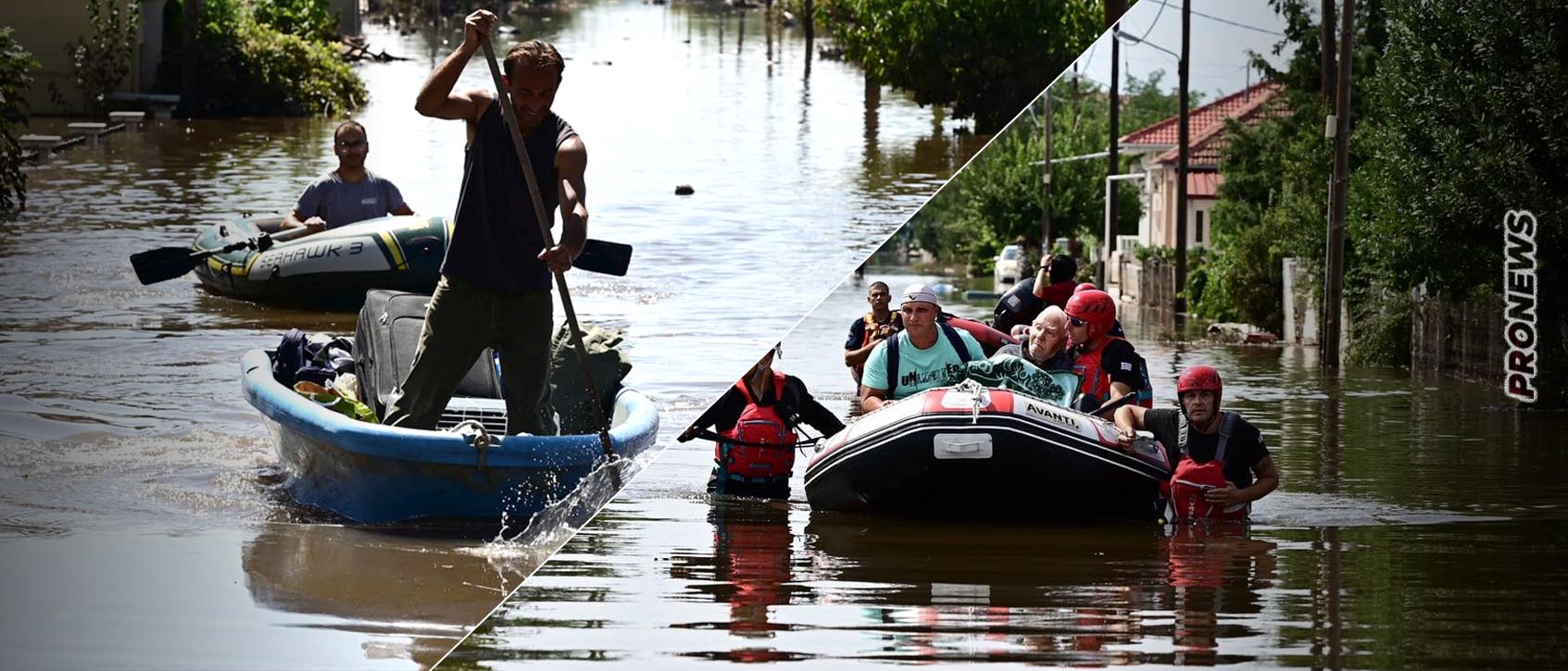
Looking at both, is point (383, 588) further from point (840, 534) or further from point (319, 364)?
point (319, 364)

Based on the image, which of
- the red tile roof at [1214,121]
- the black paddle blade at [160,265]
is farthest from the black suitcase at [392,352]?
the red tile roof at [1214,121]

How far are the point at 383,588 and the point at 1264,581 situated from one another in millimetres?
1338

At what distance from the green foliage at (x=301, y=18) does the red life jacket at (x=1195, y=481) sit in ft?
31.9

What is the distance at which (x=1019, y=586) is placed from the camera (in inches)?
119

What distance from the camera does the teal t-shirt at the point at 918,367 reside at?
3.79 metres

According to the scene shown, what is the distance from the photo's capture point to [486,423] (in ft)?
12.2

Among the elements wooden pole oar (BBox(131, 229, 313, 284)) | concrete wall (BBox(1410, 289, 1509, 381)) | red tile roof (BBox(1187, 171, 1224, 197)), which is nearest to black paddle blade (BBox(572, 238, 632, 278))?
wooden pole oar (BBox(131, 229, 313, 284))

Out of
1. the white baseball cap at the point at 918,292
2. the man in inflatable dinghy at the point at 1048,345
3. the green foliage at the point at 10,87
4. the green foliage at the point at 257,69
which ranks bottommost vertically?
the man in inflatable dinghy at the point at 1048,345

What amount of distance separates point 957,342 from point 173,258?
3558 millimetres

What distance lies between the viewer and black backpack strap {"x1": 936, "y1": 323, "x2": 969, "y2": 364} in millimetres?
3795

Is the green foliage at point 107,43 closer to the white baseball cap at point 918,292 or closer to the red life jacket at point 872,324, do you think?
the red life jacket at point 872,324

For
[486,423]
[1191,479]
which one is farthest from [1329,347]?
[486,423]

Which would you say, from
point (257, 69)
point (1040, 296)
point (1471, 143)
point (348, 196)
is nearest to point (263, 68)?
point (257, 69)

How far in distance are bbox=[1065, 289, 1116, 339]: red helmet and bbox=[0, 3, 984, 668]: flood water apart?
1024mm
